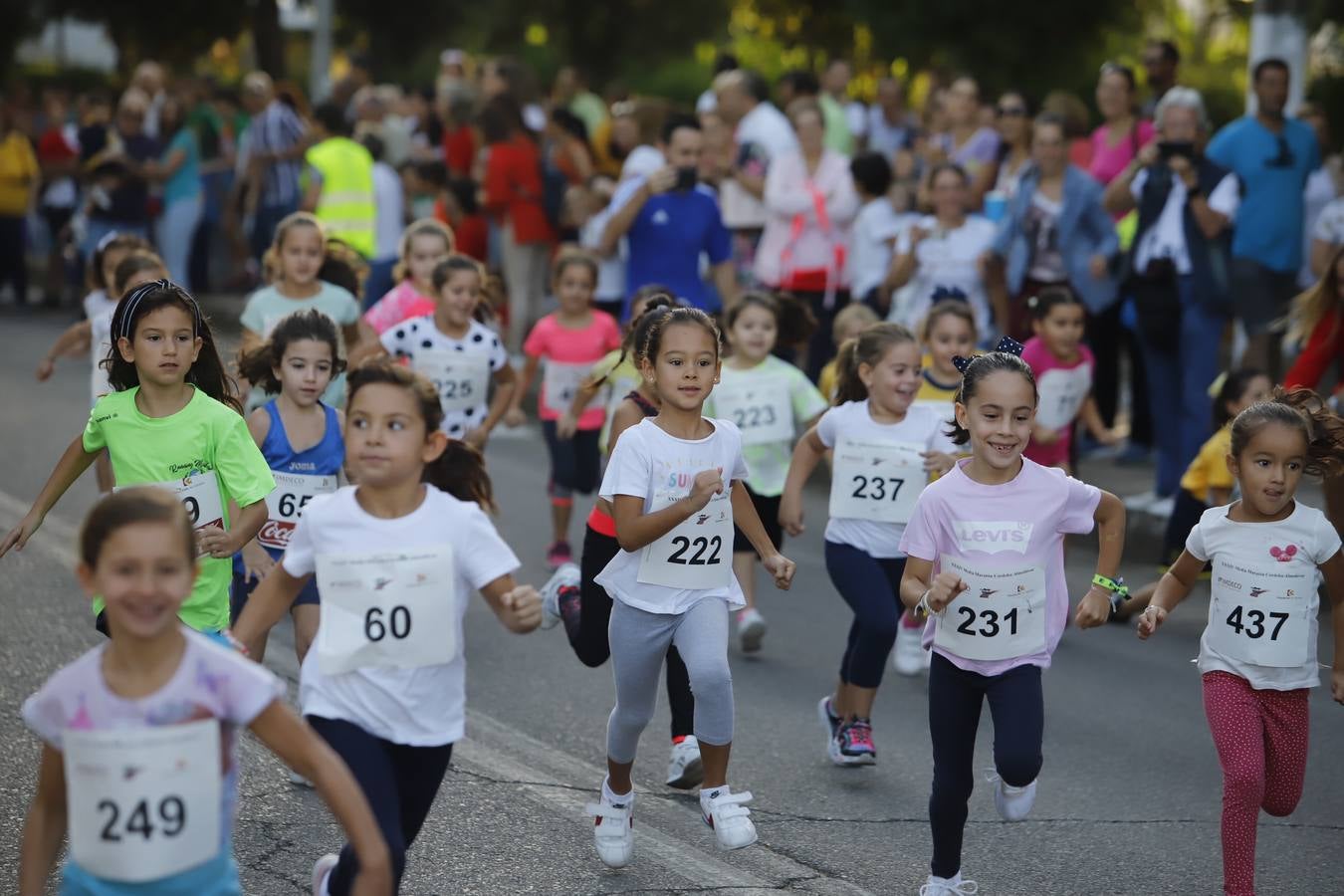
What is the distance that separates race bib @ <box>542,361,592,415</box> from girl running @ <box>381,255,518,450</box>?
693mm

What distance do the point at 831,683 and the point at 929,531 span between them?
7.95 feet

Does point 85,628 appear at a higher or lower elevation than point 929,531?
lower

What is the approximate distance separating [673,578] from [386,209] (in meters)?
9.35

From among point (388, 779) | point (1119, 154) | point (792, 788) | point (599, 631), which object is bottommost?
point (792, 788)

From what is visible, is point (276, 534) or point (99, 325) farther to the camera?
point (99, 325)

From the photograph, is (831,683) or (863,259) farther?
(863,259)

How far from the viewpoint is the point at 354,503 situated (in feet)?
14.4

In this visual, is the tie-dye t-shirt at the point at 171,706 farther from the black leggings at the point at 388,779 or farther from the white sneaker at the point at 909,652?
the white sneaker at the point at 909,652

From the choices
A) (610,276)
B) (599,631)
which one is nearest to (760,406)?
(599,631)

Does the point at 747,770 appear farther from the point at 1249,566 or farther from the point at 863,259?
the point at 863,259

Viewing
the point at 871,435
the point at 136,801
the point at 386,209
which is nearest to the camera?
the point at 136,801

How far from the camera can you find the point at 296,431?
256 inches

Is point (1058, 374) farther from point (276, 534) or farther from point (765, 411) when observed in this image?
point (276, 534)

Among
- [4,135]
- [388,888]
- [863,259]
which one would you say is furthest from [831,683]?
[4,135]
